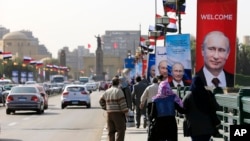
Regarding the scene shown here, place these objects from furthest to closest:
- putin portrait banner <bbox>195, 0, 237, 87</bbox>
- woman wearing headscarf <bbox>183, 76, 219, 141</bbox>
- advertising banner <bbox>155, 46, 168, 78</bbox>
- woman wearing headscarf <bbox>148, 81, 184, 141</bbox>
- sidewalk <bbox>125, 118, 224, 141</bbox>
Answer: advertising banner <bbox>155, 46, 168, 78</bbox>, sidewalk <bbox>125, 118, 224, 141</bbox>, putin portrait banner <bbox>195, 0, 237, 87</bbox>, woman wearing headscarf <bbox>148, 81, 184, 141</bbox>, woman wearing headscarf <bbox>183, 76, 219, 141</bbox>

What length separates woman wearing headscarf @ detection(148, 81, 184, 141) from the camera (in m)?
13.5

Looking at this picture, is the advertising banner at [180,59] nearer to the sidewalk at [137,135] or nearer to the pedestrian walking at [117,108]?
the sidewalk at [137,135]

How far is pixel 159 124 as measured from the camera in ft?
44.8

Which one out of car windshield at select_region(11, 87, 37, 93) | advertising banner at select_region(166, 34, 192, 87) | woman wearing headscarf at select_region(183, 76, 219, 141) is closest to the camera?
woman wearing headscarf at select_region(183, 76, 219, 141)

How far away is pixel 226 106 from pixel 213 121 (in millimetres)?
4198

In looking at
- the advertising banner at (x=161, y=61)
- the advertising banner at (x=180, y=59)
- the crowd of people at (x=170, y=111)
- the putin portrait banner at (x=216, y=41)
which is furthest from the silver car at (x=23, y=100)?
the crowd of people at (x=170, y=111)

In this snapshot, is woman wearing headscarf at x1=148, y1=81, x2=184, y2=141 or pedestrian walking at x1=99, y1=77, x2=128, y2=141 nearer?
woman wearing headscarf at x1=148, y1=81, x2=184, y2=141

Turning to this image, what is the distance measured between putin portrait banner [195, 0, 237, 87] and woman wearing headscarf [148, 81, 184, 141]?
3826mm

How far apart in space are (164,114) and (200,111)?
158cm

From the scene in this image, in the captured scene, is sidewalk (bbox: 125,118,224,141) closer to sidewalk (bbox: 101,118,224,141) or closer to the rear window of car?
sidewalk (bbox: 101,118,224,141)

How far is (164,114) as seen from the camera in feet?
Answer: 44.6

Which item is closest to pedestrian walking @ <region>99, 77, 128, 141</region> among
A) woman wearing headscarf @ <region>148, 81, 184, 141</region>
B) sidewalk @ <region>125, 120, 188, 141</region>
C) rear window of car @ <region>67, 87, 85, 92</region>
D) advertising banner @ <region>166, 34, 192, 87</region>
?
woman wearing headscarf @ <region>148, 81, 184, 141</region>

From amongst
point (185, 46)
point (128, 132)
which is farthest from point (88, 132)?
point (185, 46)

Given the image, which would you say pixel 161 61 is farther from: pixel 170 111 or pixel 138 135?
pixel 170 111
